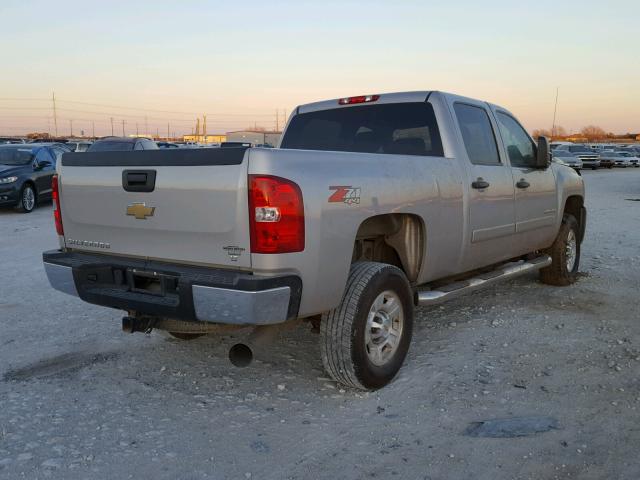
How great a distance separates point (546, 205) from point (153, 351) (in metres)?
4.10

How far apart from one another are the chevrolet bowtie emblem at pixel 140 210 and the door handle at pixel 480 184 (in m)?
2.53

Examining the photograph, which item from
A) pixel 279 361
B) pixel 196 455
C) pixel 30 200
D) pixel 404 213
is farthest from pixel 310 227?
pixel 30 200

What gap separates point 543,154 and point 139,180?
156 inches

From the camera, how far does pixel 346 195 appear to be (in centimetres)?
340

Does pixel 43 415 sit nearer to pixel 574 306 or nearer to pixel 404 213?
pixel 404 213

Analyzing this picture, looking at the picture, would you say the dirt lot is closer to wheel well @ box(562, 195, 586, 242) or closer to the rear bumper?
the rear bumper

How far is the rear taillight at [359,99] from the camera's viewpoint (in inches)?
200

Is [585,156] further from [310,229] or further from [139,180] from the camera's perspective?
[139,180]

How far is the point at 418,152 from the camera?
4.77 meters

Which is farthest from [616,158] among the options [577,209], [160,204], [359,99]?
[160,204]

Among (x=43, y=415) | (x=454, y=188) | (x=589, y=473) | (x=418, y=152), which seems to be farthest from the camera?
(x=418, y=152)

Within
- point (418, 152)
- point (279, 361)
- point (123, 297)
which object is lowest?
point (279, 361)

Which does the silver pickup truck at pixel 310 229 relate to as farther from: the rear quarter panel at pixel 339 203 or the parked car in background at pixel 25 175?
the parked car in background at pixel 25 175

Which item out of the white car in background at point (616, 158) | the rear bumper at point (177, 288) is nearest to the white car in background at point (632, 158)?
the white car in background at point (616, 158)
